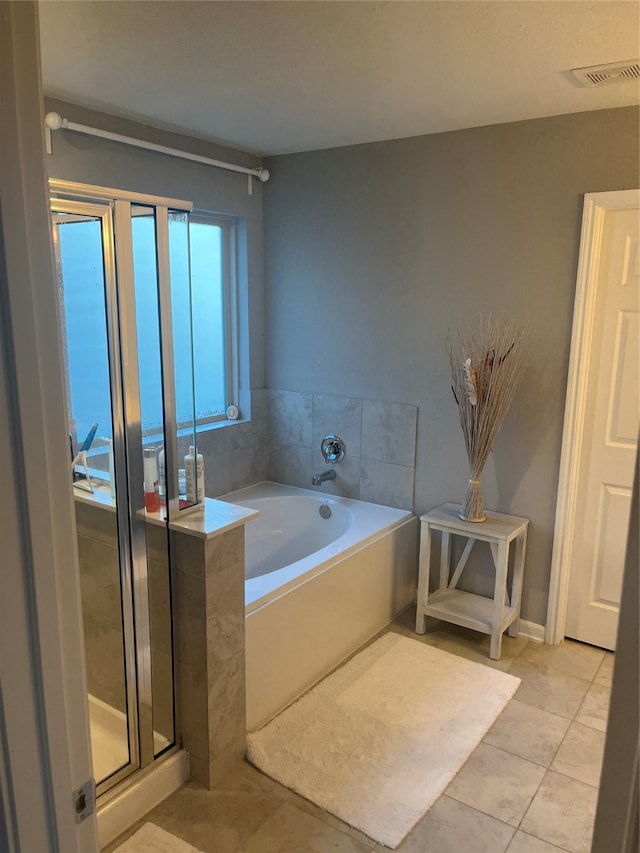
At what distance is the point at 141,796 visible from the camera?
206 cm

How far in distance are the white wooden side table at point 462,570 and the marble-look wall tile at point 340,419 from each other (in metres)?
0.60

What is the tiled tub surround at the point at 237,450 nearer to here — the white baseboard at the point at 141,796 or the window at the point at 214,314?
the window at the point at 214,314

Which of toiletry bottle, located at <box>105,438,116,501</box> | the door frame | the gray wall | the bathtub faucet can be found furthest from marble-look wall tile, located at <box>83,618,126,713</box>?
the door frame

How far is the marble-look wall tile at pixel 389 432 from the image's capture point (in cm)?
332

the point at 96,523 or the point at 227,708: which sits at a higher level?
the point at 96,523

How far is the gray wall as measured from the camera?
2.79m

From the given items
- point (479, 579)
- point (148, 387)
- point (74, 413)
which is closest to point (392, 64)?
point (148, 387)

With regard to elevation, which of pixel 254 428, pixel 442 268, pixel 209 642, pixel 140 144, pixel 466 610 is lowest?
pixel 466 610

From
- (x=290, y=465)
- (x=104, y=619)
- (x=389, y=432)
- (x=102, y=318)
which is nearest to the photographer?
(x=102, y=318)

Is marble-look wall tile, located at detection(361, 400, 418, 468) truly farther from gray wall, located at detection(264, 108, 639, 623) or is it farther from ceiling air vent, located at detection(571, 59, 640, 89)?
ceiling air vent, located at detection(571, 59, 640, 89)

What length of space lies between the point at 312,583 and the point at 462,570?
3.09 feet

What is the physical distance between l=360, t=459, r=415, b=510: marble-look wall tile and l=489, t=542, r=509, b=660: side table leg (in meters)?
0.63

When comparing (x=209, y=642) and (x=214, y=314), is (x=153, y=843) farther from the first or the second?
(x=214, y=314)

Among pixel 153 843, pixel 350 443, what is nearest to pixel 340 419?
pixel 350 443
